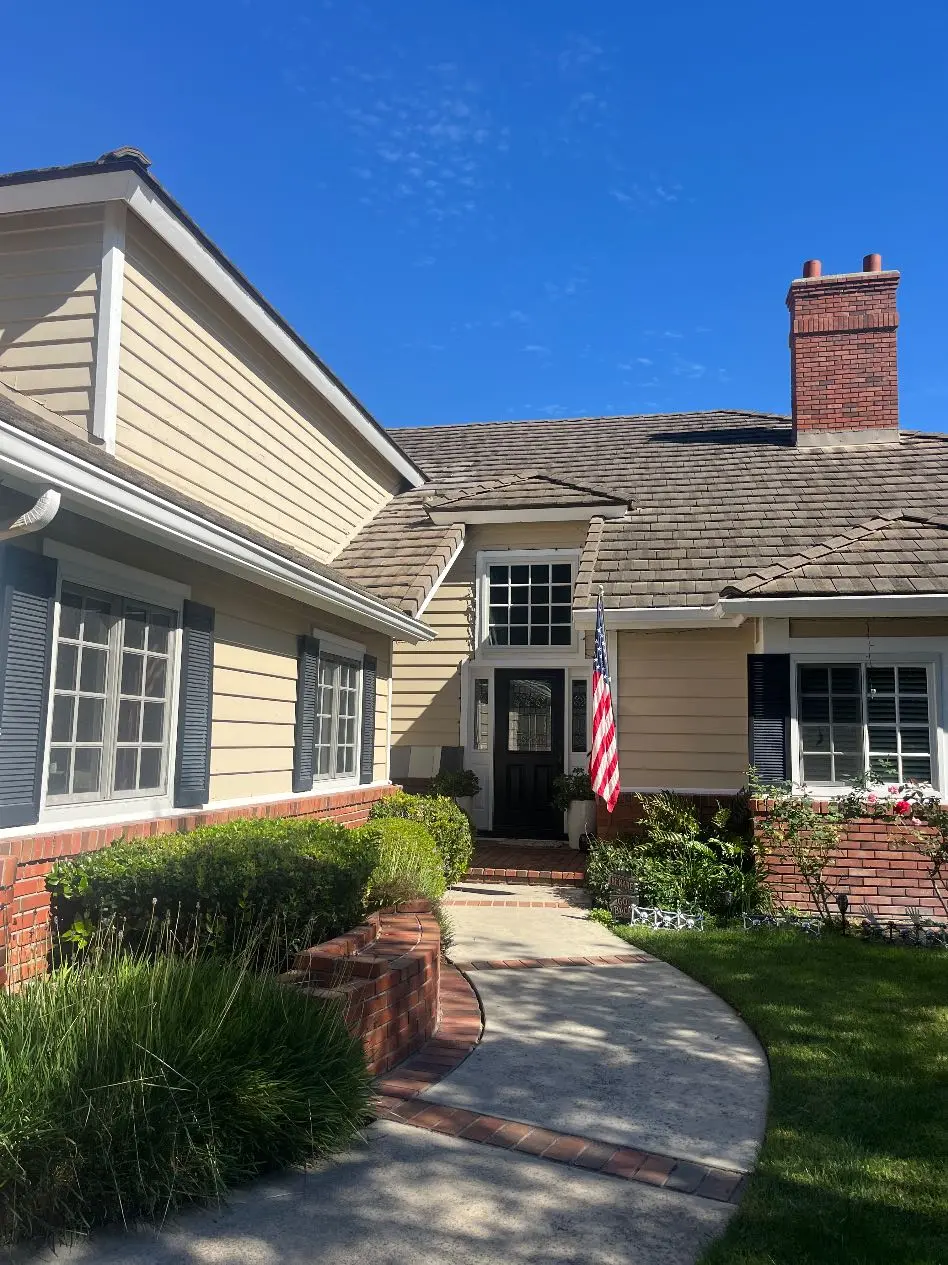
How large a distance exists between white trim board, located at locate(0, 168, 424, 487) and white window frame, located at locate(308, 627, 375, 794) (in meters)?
3.02

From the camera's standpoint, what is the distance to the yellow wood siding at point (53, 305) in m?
6.89

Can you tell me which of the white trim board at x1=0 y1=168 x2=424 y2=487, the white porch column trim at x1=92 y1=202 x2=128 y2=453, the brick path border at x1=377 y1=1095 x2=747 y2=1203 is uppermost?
the white trim board at x1=0 y1=168 x2=424 y2=487

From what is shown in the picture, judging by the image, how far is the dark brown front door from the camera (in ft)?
40.5

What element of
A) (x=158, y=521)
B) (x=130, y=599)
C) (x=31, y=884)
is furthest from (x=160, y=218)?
(x=31, y=884)

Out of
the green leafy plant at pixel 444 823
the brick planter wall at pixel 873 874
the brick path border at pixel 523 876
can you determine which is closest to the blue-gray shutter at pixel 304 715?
the green leafy plant at pixel 444 823

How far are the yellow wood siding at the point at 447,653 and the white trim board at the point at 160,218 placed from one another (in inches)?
146

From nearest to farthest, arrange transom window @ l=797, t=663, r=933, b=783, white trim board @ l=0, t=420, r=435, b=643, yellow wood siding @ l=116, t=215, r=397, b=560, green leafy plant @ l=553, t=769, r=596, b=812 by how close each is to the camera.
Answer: white trim board @ l=0, t=420, r=435, b=643 → yellow wood siding @ l=116, t=215, r=397, b=560 → transom window @ l=797, t=663, r=933, b=783 → green leafy plant @ l=553, t=769, r=596, b=812

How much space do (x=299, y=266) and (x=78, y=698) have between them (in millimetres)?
11728

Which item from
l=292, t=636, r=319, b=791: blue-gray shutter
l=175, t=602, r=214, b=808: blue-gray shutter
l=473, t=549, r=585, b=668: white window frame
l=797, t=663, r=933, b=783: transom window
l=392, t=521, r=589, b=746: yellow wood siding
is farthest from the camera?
l=392, t=521, r=589, b=746: yellow wood siding

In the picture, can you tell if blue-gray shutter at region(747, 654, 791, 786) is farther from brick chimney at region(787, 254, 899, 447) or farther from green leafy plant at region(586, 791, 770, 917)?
brick chimney at region(787, 254, 899, 447)

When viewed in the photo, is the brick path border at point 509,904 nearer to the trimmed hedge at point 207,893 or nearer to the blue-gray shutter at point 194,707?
the blue-gray shutter at point 194,707

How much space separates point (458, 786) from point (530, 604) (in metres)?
2.72

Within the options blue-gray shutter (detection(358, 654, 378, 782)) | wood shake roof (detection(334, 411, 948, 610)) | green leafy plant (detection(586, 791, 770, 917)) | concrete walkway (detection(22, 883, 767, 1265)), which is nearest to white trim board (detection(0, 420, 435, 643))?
blue-gray shutter (detection(358, 654, 378, 782))

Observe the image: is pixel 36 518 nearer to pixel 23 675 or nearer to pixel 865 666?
pixel 23 675
